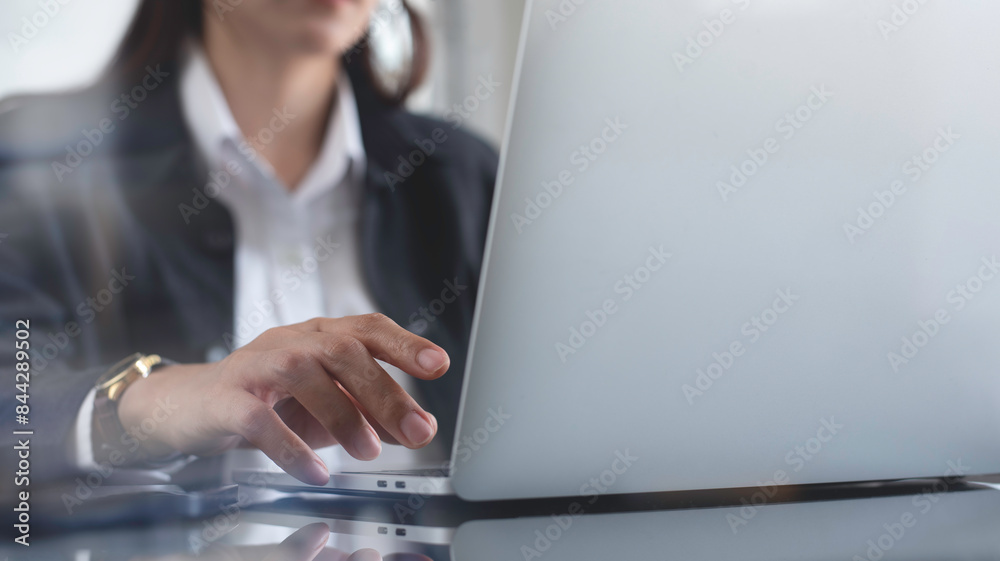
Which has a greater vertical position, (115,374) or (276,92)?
(276,92)

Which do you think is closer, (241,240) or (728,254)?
(728,254)

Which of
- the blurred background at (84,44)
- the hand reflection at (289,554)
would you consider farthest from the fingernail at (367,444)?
the blurred background at (84,44)

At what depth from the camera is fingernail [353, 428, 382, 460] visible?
0.46m

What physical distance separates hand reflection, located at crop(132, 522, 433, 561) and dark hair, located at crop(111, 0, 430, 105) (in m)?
0.75

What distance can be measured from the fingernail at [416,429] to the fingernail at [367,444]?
1.5 inches

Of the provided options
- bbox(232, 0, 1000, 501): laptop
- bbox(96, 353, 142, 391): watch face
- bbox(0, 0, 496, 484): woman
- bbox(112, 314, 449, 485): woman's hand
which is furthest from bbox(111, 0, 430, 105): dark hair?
bbox(232, 0, 1000, 501): laptop

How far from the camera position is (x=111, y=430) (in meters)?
0.57

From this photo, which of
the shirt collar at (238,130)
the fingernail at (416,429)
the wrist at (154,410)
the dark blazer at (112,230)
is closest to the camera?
the fingernail at (416,429)

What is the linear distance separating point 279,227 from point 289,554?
2.17 feet

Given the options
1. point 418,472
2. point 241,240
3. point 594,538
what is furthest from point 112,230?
point 594,538

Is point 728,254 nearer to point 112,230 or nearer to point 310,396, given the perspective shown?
point 310,396

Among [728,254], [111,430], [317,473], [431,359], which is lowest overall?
[111,430]

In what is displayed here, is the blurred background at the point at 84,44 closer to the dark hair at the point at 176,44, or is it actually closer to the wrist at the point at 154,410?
the dark hair at the point at 176,44

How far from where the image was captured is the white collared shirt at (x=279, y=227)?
0.85m
